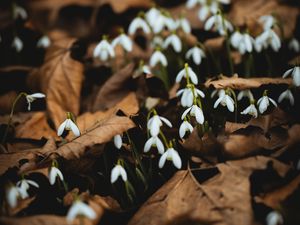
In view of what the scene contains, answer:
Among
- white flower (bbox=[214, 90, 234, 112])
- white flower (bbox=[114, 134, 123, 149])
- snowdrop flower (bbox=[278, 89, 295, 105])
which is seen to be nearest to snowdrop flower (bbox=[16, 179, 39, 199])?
white flower (bbox=[114, 134, 123, 149])

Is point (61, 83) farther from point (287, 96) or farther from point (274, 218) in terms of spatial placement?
point (274, 218)

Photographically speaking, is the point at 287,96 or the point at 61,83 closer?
the point at 287,96

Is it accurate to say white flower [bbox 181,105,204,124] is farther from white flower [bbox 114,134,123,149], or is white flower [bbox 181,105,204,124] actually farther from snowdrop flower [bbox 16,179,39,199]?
snowdrop flower [bbox 16,179,39,199]

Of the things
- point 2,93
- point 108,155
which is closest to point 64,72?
point 2,93

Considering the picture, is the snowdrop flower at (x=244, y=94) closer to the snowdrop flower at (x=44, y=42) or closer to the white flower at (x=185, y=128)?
the white flower at (x=185, y=128)

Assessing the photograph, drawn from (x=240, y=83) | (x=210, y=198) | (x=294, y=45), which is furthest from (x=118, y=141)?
(x=294, y=45)
